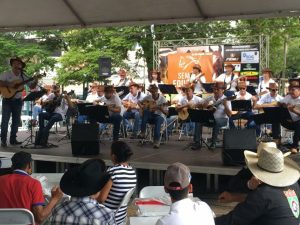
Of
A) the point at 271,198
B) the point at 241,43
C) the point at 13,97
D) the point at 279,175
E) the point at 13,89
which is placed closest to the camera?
the point at 271,198

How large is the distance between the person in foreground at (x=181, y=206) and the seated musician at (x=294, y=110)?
628 cm

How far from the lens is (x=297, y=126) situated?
887cm

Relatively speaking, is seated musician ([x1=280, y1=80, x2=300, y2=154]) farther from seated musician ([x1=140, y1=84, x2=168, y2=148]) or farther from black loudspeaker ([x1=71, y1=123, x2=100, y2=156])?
black loudspeaker ([x1=71, y1=123, x2=100, y2=156])

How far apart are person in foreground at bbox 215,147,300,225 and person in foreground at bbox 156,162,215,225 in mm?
232

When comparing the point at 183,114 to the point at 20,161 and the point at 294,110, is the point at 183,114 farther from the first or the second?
the point at 20,161

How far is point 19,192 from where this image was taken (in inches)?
148

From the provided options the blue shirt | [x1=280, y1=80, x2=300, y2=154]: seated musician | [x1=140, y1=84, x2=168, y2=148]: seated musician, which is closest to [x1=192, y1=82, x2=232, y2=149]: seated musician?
[x1=140, y1=84, x2=168, y2=148]: seated musician

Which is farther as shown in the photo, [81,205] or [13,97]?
[13,97]

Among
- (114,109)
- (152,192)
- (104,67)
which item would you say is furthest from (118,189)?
(104,67)

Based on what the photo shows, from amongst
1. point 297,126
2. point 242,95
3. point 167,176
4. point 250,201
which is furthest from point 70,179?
point 242,95

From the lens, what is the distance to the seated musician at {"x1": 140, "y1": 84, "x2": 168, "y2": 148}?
1020 cm

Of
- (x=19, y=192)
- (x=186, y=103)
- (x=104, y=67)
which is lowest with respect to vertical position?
(x=19, y=192)

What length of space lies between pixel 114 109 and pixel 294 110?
380 cm

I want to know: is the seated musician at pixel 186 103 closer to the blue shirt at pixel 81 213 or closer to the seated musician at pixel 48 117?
the seated musician at pixel 48 117
